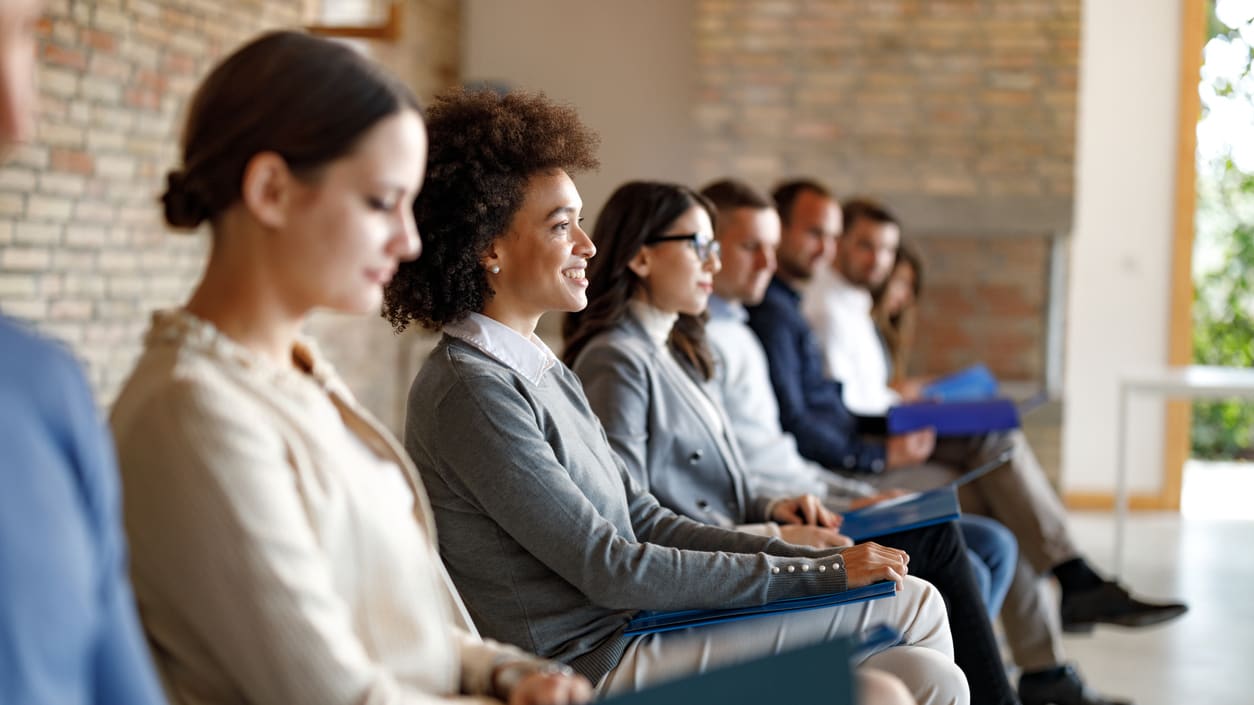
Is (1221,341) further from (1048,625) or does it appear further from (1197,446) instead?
(1048,625)

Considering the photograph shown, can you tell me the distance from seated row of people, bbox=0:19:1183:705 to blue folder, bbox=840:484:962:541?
0.08 meters

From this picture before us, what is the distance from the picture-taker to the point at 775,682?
52.2 inches

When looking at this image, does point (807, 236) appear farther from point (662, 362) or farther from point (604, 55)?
point (604, 55)

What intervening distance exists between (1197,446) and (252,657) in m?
7.95

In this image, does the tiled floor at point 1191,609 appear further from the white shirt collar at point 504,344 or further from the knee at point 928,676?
the white shirt collar at point 504,344

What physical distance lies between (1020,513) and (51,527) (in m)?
3.50

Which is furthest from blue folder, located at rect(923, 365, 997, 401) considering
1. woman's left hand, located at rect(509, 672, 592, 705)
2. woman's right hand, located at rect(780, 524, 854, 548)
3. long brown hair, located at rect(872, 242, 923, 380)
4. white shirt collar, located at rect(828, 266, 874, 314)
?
woman's left hand, located at rect(509, 672, 592, 705)

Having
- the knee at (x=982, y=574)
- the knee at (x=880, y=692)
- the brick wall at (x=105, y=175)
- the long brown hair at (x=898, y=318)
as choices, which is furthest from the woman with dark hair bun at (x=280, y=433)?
the long brown hair at (x=898, y=318)

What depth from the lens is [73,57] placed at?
15.5 ft

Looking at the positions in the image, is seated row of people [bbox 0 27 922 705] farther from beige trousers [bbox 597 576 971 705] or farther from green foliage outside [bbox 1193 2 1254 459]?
green foliage outside [bbox 1193 2 1254 459]

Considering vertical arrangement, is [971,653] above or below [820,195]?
below

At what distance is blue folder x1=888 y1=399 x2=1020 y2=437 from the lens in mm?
3947

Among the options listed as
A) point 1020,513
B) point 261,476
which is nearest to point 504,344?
point 261,476

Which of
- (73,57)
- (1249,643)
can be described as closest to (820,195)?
(1249,643)
